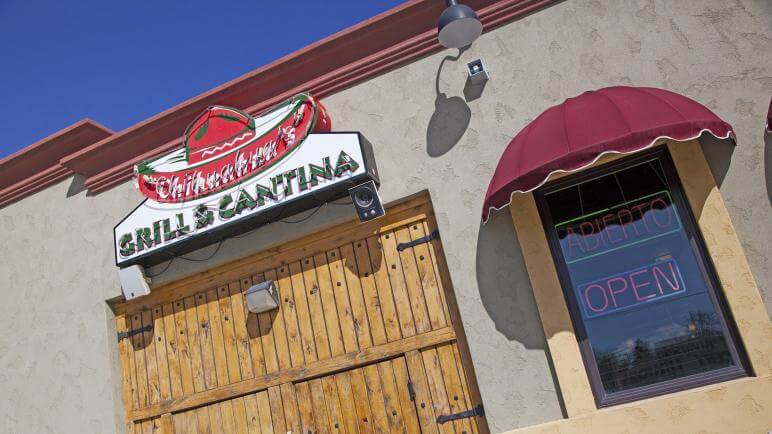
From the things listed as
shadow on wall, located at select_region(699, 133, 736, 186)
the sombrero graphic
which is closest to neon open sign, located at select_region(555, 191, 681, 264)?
shadow on wall, located at select_region(699, 133, 736, 186)

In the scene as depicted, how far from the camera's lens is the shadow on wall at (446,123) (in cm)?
610

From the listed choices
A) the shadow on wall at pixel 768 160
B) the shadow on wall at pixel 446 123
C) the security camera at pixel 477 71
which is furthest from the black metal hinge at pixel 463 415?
the security camera at pixel 477 71

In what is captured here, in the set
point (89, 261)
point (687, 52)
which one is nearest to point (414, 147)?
point (687, 52)

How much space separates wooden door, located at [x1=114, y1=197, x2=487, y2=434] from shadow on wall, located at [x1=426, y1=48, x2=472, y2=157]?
565mm

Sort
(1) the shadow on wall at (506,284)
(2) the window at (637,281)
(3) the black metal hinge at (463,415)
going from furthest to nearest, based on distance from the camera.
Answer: (3) the black metal hinge at (463,415) → (1) the shadow on wall at (506,284) → (2) the window at (637,281)

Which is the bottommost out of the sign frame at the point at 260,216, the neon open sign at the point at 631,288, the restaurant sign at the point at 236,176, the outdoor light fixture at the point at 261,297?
the neon open sign at the point at 631,288

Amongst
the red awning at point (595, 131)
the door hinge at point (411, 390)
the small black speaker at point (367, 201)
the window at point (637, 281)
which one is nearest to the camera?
the red awning at point (595, 131)

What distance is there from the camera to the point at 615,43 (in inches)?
228

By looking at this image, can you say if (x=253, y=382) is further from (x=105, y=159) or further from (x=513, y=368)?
(x=105, y=159)

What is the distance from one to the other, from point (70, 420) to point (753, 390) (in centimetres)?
686

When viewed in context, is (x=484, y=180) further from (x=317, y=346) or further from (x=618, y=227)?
(x=317, y=346)

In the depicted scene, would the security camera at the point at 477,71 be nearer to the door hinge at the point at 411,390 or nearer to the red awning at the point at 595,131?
the red awning at the point at 595,131

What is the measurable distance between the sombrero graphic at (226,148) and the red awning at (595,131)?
2230 millimetres

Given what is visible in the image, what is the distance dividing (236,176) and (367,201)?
1.54 m
